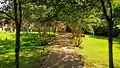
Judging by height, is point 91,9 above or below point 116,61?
above

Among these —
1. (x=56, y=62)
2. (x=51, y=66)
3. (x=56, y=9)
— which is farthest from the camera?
(x=56, y=62)

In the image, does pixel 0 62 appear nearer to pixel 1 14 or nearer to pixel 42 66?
pixel 42 66

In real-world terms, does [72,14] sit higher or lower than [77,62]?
higher

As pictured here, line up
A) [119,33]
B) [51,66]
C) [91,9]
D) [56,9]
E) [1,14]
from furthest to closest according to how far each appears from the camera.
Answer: [119,33], [51,66], [1,14], [91,9], [56,9]

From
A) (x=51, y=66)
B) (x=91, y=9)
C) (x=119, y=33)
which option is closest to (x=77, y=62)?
(x=51, y=66)

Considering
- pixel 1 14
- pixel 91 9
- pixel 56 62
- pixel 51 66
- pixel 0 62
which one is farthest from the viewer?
pixel 0 62

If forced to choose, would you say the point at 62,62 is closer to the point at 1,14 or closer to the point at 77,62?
the point at 77,62

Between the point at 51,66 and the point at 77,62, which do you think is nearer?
the point at 51,66

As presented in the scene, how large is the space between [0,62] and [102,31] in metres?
28.0

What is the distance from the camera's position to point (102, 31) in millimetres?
42125

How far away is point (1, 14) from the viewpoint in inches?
396

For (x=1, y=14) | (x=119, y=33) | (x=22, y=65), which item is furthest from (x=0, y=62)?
(x=119, y=33)

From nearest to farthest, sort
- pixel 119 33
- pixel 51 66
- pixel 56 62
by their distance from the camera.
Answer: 1. pixel 51 66
2. pixel 56 62
3. pixel 119 33

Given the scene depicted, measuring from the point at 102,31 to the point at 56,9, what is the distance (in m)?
34.5
